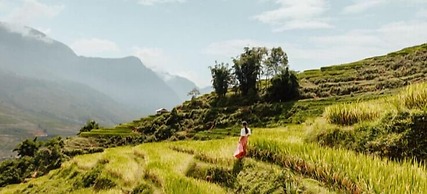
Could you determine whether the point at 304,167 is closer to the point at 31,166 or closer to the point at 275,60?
the point at 31,166

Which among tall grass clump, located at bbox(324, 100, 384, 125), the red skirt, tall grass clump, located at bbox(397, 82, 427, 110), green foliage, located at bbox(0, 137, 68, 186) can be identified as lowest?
green foliage, located at bbox(0, 137, 68, 186)

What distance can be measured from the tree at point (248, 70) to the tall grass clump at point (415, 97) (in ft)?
273

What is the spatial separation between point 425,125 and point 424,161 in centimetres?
124

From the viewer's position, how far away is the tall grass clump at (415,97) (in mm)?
12789

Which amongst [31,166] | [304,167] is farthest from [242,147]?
[31,166]

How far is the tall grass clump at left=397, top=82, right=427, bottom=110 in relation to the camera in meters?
12.8

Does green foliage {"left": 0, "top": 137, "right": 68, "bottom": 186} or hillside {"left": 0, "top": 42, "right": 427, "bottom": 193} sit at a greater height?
hillside {"left": 0, "top": 42, "right": 427, "bottom": 193}

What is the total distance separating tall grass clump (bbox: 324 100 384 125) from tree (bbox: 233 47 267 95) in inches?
3189

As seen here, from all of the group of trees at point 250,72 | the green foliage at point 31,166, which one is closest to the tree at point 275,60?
the group of trees at point 250,72

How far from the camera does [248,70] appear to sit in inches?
3883

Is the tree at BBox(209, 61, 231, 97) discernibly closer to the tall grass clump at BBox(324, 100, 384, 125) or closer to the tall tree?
the tall tree

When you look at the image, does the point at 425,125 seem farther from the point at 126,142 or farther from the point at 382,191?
the point at 126,142

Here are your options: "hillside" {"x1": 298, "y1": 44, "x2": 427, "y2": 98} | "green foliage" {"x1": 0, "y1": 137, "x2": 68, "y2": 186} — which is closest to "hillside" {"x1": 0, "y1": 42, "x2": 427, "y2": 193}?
"green foliage" {"x1": 0, "y1": 137, "x2": 68, "y2": 186}

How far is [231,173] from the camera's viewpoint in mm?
16375
